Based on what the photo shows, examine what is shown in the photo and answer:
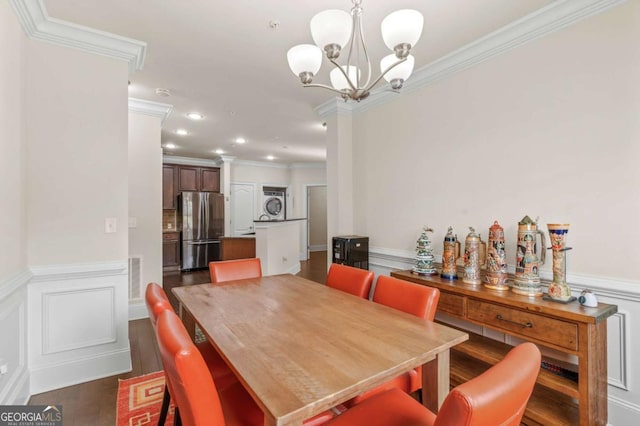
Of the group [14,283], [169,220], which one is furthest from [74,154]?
[169,220]

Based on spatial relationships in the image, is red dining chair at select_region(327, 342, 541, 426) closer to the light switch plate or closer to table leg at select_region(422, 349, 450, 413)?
table leg at select_region(422, 349, 450, 413)

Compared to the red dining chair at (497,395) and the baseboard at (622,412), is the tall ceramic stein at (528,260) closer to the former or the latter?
the baseboard at (622,412)

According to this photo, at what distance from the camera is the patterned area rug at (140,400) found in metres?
1.82

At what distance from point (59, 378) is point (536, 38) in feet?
13.3

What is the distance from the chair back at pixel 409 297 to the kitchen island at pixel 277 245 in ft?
10.7

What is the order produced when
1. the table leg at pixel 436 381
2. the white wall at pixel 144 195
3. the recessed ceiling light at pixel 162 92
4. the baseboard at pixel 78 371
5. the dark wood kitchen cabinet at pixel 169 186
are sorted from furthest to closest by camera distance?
1. the dark wood kitchen cabinet at pixel 169 186
2. the white wall at pixel 144 195
3. the recessed ceiling light at pixel 162 92
4. the baseboard at pixel 78 371
5. the table leg at pixel 436 381

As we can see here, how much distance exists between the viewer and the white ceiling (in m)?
1.91

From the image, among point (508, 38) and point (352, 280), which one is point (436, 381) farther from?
point (508, 38)

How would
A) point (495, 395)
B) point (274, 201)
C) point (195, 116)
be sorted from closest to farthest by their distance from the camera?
1. point (495, 395)
2. point (195, 116)
3. point (274, 201)

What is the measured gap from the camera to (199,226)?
6379 millimetres

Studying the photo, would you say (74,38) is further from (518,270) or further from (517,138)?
(518,270)

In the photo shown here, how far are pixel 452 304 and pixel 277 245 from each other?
353 cm

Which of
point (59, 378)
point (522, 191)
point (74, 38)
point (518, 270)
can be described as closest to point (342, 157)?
point (522, 191)

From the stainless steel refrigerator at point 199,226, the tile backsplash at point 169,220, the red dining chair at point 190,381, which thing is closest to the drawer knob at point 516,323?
the red dining chair at point 190,381
